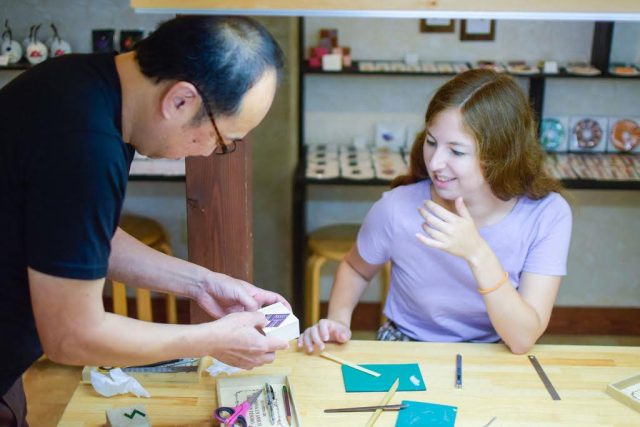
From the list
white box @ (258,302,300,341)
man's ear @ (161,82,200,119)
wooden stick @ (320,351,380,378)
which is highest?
man's ear @ (161,82,200,119)

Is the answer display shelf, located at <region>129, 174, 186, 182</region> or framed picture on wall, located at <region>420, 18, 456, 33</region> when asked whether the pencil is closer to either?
display shelf, located at <region>129, 174, 186, 182</region>

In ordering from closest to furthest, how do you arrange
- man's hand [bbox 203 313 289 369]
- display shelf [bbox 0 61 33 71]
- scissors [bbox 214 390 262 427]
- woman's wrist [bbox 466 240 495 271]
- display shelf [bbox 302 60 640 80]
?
man's hand [bbox 203 313 289 369] < scissors [bbox 214 390 262 427] < woman's wrist [bbox 466 240 495 271] < display shelf [bbox 0 61 33 71] < display shelf [bbox 302 60 640 80]

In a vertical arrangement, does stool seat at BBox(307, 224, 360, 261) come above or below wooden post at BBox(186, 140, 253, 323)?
below

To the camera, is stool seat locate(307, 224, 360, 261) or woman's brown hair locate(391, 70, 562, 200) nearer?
woman's brown hair locate(391, 70, 562, 200)

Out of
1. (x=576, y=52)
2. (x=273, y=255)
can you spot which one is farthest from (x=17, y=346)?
(x=576, y=52)

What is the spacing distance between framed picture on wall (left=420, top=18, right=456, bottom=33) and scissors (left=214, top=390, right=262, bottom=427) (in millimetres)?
2554

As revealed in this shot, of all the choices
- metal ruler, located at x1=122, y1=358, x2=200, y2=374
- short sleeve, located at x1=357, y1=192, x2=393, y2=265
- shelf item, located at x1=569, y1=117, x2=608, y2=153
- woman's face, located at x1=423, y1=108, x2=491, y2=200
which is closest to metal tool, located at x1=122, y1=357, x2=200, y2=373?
metal ruler, located at x1=122, y1=358, x2=200, y2=374

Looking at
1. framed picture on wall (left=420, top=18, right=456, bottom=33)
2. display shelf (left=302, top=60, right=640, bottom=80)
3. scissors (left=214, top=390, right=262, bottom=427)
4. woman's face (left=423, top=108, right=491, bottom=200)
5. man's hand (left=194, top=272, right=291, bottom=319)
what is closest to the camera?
scissors (left=214, top=390, right=262, bottom=427)

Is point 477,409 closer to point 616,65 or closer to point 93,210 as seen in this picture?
point 93,210

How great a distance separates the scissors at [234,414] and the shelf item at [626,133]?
2801 mm

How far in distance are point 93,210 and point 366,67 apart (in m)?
2.69

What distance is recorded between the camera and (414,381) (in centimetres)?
167

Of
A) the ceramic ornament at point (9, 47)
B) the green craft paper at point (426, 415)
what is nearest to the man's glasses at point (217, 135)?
the green craft paper at point (426, 415)

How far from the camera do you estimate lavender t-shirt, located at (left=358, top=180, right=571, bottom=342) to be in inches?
78.2
